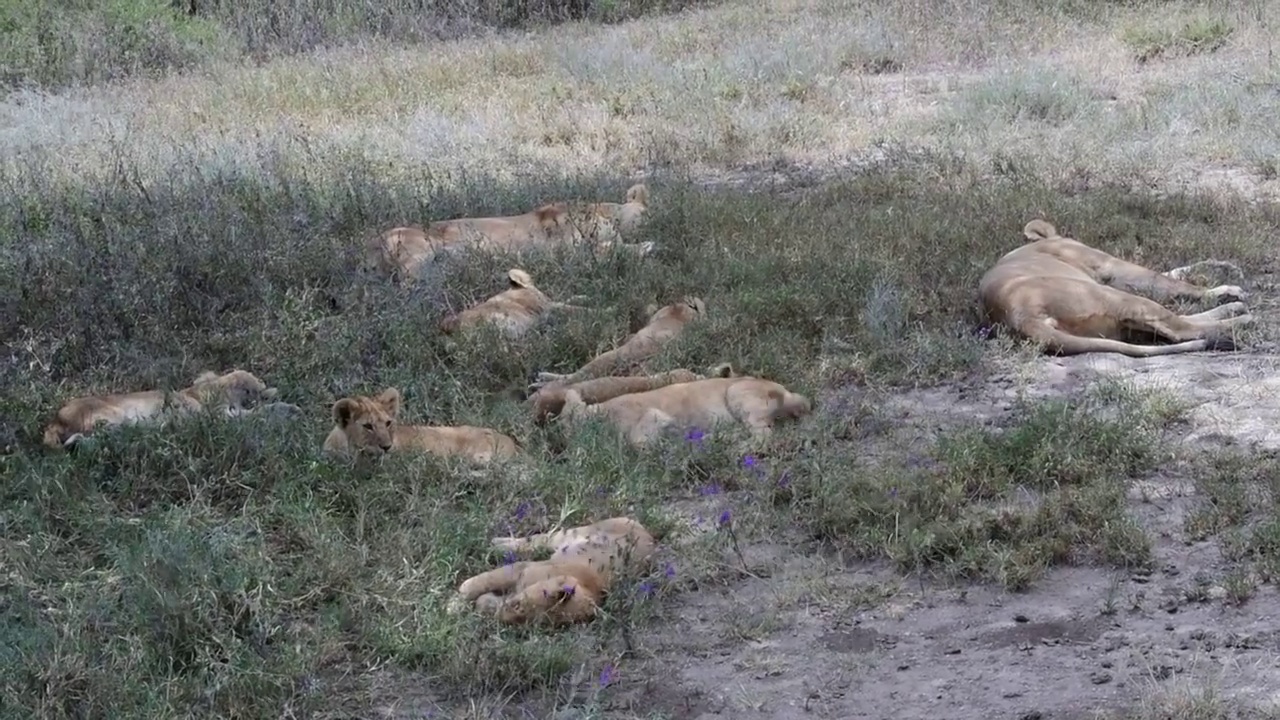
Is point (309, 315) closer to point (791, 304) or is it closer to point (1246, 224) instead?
point (791, 304)

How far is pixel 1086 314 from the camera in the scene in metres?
7.04

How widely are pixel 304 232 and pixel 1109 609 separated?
5461 millimetres

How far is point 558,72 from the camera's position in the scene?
14.8m

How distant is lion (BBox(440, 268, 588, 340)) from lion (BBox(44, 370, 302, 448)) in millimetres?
1054

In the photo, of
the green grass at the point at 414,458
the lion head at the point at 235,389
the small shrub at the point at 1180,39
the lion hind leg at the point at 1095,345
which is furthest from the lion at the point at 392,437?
the small shrub at the point at 1180,39

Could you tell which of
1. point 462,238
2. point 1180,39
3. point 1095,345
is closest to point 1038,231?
point 1095,345

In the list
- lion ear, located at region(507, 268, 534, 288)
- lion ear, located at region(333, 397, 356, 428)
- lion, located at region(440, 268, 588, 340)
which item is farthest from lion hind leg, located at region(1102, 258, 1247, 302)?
lion ear, located at region(333, 397, 356, 428)

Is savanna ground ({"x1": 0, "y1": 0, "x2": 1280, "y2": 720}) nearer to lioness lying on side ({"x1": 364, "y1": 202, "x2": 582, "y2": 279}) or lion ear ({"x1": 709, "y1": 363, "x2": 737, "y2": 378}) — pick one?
lioness lying on side ({"x1": 364, "y1": 202, "x2": 582, "y2": 279})

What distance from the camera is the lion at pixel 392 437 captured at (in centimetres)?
573

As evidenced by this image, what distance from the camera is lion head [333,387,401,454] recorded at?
18.7 feet

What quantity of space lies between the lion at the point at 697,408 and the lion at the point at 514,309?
3.56 ft

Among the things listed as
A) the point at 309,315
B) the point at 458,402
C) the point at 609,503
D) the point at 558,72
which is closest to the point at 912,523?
the point at 609,503

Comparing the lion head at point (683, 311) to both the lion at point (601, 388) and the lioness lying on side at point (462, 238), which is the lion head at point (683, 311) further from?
the lioness lying on side at point (462, 238)

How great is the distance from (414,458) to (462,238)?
3192 mm
